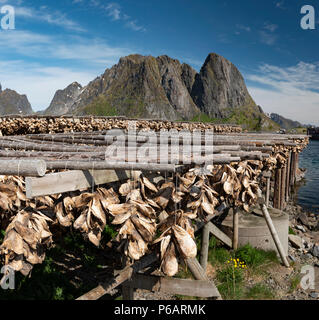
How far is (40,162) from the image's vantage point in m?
2.01

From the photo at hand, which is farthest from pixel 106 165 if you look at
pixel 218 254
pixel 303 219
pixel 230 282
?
pixel 303 219

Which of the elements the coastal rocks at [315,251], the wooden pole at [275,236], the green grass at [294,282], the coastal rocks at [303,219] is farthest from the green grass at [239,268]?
the coastal rocks at [303,219]

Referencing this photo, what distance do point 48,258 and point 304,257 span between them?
8.93 metres

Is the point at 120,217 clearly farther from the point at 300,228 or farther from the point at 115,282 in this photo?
the point at 300,228

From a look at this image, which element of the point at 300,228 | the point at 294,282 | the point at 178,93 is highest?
the point at 178,93

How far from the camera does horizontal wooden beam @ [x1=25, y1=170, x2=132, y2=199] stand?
6.91ft

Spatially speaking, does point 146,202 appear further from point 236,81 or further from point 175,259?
point 236,81

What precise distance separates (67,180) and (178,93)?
178 m

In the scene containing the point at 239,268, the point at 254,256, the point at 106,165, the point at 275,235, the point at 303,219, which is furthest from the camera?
the point at 303,219

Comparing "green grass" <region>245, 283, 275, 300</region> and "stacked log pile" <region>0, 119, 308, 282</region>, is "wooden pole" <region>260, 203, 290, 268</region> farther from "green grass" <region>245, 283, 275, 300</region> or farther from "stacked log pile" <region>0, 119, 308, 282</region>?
"stacked log pile" <region>0, 119, 308, 282</region>

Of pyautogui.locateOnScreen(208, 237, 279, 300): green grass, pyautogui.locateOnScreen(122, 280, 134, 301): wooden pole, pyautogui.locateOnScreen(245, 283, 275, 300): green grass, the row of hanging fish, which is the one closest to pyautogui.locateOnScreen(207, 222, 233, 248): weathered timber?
pyautogui.locateOnScreen(208, 237, 279, 300): green grass

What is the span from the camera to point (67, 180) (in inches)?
92.4

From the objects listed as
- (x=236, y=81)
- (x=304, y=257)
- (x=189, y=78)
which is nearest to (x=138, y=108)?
(x=189, y=78)

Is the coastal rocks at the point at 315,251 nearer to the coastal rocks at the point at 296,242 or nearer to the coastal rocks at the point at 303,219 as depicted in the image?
the coastal rocks at the point at 296,242
